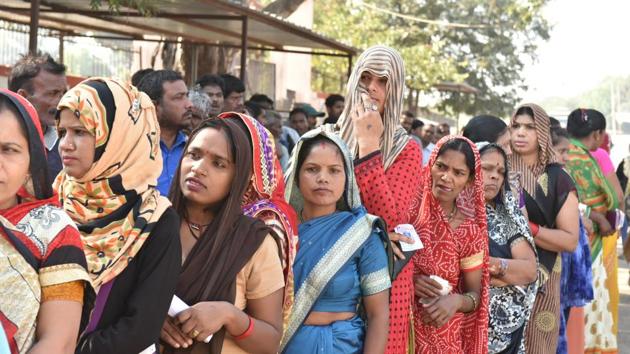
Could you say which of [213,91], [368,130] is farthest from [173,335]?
[213,91]

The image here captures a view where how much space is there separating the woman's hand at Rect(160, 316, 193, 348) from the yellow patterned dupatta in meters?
0.34

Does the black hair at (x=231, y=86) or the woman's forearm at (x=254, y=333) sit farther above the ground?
the black hair at (x=231, y=86)

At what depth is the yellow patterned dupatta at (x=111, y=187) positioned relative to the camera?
3098mm

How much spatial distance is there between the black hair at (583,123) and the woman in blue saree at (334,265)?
5.43 m

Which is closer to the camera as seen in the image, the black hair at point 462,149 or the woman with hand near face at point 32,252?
the woman with hand near face at point 32,252

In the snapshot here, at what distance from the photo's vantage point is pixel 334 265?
4188mm

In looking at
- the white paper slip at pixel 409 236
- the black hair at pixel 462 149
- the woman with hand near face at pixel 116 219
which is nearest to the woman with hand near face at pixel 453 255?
the black hair at pixel 462 149

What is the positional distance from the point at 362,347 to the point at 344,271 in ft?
1.07

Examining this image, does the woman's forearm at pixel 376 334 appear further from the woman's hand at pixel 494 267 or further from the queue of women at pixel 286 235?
the woman's hand at pixel 494 267

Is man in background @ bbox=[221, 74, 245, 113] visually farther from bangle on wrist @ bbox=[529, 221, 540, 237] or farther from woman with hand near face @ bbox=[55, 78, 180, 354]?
woman with hand near face @ bbox=[55, 78, 180, 354]

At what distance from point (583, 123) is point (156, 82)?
474cm

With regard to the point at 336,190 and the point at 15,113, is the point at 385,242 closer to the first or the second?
the point at 336,190

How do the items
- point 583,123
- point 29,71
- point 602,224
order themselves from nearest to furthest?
point 29,71
point 602,224
point 583,123

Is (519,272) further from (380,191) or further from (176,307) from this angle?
(176,307)
